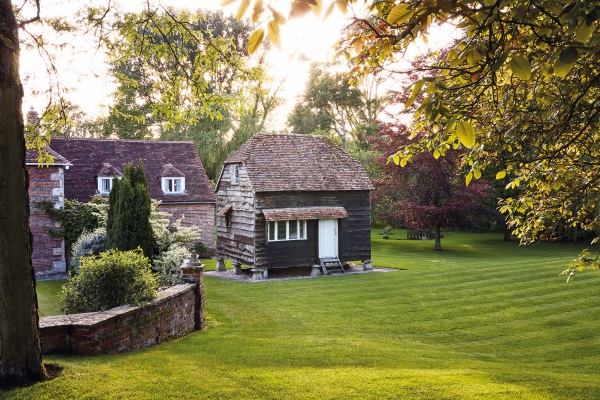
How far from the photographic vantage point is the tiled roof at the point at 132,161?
27.1 meters

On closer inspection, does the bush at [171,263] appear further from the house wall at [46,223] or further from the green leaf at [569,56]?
the green leaf at [569,56]

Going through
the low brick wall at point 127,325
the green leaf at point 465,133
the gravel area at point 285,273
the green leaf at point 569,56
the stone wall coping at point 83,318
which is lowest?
the gravel area at point 285,273

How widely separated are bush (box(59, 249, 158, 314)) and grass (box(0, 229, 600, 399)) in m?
1.17

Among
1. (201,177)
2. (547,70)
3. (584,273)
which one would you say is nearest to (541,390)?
(547,70)

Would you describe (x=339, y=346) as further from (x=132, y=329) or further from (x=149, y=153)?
(x=149, y=153)

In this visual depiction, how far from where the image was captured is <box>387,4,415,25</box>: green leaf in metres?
3.14

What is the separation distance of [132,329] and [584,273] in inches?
648

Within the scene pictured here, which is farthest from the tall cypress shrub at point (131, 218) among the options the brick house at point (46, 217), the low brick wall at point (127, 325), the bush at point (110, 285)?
the bush at point (110, 285)

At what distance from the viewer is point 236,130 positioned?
1508 inches

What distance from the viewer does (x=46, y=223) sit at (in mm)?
23109

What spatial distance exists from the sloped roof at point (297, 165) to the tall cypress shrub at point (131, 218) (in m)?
5.11

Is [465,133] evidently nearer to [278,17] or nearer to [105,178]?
[278,17]

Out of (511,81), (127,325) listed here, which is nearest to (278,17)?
(511,81)

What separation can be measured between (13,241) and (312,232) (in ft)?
58.6
